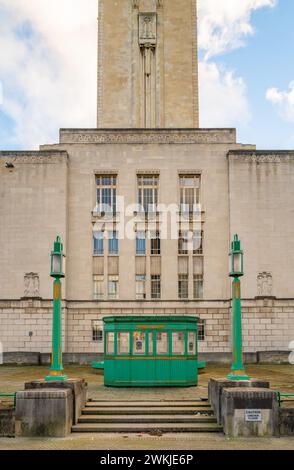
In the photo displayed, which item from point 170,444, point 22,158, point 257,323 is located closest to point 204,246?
point 257,323

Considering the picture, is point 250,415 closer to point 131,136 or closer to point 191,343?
point 191,343

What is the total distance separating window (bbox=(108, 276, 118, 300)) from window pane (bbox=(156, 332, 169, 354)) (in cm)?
1817

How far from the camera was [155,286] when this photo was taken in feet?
132

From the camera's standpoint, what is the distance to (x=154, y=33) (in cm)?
5212

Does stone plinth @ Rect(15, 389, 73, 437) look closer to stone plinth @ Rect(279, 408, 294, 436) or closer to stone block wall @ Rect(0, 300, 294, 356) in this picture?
stone plinth @ Rect(279, 408, 294, 436)

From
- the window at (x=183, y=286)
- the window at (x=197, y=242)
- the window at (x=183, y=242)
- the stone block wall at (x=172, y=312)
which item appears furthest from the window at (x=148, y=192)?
the stone block wall at (x=172, y=312)

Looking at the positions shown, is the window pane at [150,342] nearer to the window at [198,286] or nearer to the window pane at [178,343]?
the window pane at [178,343]

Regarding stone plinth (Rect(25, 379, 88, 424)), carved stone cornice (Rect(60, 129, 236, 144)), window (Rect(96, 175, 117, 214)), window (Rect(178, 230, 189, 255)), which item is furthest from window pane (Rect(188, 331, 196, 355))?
carved stone cornice (Rect(60, 129, 236, 144))

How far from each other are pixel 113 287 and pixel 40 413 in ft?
85.0

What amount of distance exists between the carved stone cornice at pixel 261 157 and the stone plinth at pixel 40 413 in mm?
28784

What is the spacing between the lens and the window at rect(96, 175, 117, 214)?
134 ft

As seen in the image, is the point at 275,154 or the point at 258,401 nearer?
the point at 258,401
